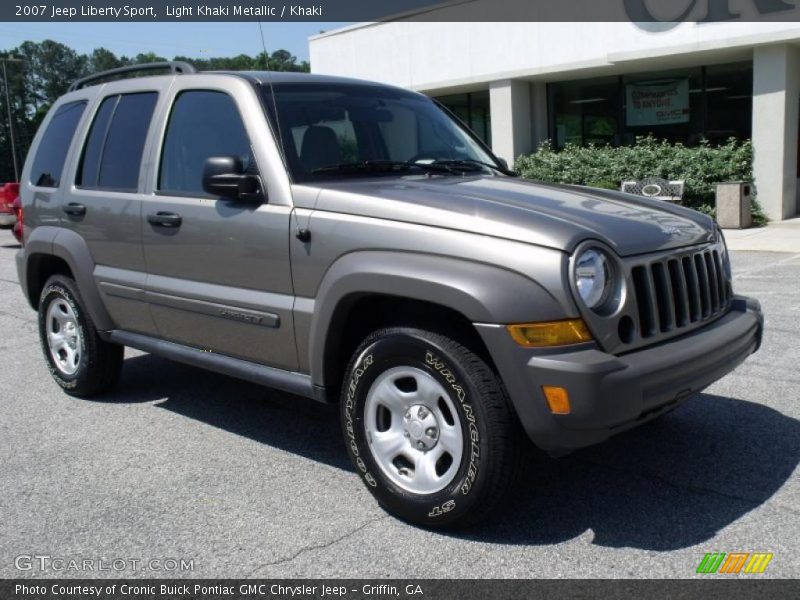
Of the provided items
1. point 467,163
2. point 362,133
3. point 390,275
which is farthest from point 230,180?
point 467,163

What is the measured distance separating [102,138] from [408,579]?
3.53 meters

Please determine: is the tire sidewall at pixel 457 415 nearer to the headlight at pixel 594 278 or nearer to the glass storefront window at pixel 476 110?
the headlight at pixel 594 278

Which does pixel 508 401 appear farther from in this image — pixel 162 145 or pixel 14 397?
pixel 14 397

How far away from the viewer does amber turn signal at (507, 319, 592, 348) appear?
3025 millimetres

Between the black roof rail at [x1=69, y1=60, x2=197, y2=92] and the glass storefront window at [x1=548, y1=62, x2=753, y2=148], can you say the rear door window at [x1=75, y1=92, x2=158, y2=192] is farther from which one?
the glass storefront window at [x1=548, y1=62, x2=753, y2=148]

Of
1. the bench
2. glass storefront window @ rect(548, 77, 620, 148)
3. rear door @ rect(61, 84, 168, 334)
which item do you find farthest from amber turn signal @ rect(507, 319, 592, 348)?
glass storefront window @ rect(548, 77, 620, 148)

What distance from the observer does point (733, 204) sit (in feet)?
49.6

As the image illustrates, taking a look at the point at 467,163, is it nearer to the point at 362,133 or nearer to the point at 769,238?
the point at 362,133

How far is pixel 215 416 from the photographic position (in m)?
5.15

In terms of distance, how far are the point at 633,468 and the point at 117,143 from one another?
3550mm

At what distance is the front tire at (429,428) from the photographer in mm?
3174

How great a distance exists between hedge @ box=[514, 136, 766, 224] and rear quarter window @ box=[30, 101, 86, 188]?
42.5ft

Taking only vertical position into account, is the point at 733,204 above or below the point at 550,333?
below

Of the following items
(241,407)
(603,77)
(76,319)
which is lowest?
(241,407)
